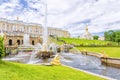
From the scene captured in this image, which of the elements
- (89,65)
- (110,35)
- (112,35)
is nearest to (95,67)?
(89,65)

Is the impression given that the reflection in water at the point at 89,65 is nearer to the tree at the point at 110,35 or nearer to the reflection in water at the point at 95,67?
the reflection in water at the point at 95,67

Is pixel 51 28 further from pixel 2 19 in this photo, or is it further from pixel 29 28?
pixel 2 19

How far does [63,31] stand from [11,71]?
4186 inches

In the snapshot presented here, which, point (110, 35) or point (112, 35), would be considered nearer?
point (112, 35)

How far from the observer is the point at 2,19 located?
7844 centimetres

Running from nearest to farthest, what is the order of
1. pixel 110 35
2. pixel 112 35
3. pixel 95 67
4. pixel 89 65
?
pixel 95 67
pixel 89 65
pixel 112 35
pixel 110 35

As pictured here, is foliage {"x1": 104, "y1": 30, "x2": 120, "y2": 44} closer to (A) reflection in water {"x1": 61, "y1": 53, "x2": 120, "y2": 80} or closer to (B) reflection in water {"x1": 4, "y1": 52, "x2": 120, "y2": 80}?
→ (B) reflection in water {"x1": 4, "y1": 52, "x2": 120, "y2": 80}

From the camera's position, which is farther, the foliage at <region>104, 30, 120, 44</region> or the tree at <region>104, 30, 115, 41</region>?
the tree at <region>104, 30, 115, 41</region>

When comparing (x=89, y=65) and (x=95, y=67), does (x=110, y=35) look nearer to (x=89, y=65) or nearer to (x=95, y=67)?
(x=89, y=65)

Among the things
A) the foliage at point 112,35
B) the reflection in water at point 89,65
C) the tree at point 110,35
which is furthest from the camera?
A: the tree at point 110,35

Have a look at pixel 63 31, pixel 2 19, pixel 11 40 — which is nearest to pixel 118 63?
pixel 11 40

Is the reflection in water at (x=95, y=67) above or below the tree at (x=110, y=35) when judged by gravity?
below

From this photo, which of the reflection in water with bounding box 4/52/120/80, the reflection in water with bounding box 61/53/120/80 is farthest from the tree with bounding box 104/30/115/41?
the reflection in water with bounding box 61/53/120/80

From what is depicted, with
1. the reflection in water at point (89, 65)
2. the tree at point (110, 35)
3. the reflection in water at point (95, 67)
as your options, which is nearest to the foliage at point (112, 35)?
the tree at point (110, 35)
